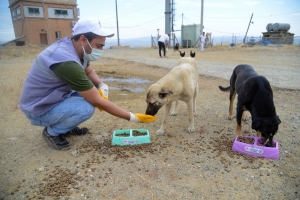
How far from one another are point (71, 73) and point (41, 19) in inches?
1605

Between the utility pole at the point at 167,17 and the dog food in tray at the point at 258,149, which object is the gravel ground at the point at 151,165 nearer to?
the dog food in tray at the point at 258,149

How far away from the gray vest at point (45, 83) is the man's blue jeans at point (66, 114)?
3.7 inches

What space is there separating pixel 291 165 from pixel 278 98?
3.16 meters

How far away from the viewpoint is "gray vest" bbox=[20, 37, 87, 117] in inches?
112

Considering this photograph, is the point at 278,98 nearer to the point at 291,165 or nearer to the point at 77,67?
the point at 291,165

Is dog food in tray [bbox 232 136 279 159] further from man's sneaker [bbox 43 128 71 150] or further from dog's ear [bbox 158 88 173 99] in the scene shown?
man's sneaker [bbox 43 128 71 150]

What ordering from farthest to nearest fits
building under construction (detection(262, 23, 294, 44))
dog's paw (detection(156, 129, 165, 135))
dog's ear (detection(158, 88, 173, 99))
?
1. building under construction (detection(262, 23, 294, 44))
2. dog's paw (detection(156, 129, 165, 135))
3. dog's ear (detection(158, 88, 173, 99))

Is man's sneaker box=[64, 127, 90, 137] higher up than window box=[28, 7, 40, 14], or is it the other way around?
window box=[28, 7, 40, 14]

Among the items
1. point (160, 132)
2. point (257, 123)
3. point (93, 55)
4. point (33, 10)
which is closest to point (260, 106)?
point (257, 123)

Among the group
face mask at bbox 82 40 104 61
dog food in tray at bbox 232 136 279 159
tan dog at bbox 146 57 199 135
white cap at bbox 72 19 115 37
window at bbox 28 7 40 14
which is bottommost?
dog food in tray at bbox 232 136 279 159

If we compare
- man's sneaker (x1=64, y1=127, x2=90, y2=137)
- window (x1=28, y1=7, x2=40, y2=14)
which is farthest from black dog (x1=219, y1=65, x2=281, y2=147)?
window (x1=28, y1=7, x2=40, y2=14)

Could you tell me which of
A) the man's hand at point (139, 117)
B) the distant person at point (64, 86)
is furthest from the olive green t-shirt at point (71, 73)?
the man's hand at point (139, 117)

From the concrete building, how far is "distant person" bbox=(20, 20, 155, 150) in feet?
115

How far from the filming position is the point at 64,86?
312 centimetres
